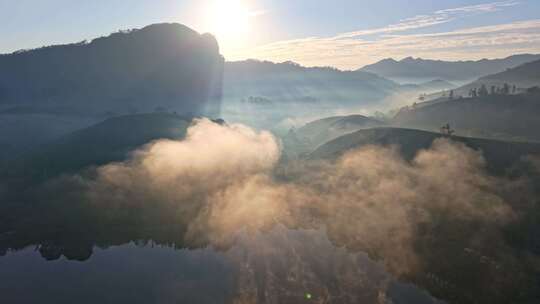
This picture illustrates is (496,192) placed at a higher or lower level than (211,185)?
higher

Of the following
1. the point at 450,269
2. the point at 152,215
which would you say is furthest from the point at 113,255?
the point at 450,269

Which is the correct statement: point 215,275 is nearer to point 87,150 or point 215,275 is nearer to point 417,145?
point 417,145

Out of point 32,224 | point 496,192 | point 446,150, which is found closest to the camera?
point 496,192

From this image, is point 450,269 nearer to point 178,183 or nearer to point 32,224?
point 178,183

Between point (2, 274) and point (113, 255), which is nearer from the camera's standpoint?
point (2, 274)

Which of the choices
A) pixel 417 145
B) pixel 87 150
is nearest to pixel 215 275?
pixel 417 145
